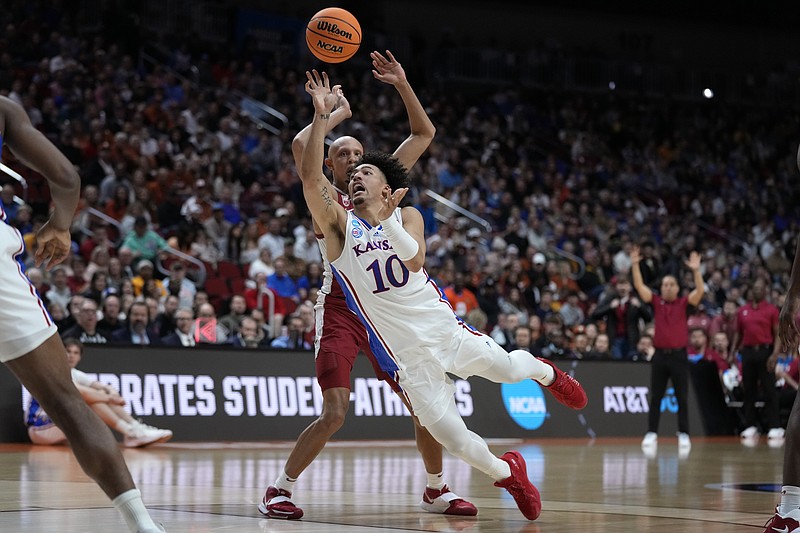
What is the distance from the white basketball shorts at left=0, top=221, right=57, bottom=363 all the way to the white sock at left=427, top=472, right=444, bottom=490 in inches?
125

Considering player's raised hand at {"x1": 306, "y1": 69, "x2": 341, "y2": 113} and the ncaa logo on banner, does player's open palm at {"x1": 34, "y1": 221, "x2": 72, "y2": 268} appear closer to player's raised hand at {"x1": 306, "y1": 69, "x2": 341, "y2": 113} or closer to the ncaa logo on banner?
player's raised hand at {"x1": 306, "y1": 69, "x2": 341, "y2": 113}

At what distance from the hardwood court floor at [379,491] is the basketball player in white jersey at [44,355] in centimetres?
127

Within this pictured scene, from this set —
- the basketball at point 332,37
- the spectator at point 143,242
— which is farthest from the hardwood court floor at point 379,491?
the spectator at point 143,242

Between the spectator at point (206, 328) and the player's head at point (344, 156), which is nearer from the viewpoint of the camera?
the player's head at point (344, 156)

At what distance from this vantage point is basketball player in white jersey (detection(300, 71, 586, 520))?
616cm

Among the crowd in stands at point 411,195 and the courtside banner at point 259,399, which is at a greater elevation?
the crowd in stands at point 411,195

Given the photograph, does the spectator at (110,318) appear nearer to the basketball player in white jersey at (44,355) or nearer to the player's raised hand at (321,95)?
the player's raised hand at (321,95)

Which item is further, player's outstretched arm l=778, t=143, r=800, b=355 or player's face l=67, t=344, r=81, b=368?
player's face l=67, t=344, r=81, b=368

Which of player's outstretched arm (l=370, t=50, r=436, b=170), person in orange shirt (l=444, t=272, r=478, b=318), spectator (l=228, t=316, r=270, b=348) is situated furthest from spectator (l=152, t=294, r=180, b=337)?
player's outstretched arm (l=370, t=50, r=436, b=170)

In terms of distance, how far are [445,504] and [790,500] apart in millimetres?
2191

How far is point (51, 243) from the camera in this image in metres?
4.51

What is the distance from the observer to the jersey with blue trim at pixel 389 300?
6363 mm

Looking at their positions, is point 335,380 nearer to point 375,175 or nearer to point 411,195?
point 375,175

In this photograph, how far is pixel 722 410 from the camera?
18.1 metres
